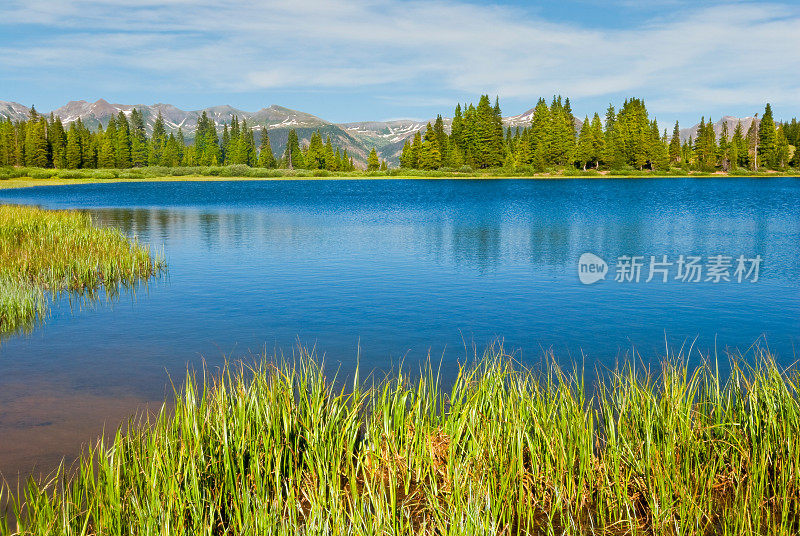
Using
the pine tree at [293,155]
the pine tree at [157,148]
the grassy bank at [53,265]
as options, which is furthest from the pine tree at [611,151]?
the grassy bank at [53,265]

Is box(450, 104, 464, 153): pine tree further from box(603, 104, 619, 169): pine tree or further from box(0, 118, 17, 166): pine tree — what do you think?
box(0, 118, 17, 166): pine tree

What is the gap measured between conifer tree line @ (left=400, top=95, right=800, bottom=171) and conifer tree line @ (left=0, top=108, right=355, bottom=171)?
24.6m

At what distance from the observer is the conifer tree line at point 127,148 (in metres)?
111

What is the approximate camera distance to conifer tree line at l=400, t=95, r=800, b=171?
112m

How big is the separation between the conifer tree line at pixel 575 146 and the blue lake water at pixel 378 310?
272 ft

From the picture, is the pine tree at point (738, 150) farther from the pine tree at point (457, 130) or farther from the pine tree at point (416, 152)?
the pine tree at point (416, 152)

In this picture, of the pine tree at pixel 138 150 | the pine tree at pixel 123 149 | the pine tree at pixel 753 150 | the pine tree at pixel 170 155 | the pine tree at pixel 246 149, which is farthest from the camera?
the pine tree at pixel 246 149

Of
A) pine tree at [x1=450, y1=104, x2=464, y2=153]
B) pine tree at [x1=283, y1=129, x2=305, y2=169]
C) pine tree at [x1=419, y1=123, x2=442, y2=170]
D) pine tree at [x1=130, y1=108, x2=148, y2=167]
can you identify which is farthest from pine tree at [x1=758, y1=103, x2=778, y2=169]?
pine tree at [x1=130, y1=108, x2=148, y2=167]

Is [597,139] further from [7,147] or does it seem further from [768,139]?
[7,147]

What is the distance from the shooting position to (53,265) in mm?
17297

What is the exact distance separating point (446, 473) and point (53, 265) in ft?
50.6

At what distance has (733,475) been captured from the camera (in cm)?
575

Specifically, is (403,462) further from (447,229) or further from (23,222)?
(447,229)

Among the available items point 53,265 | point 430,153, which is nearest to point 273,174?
point 430,153
